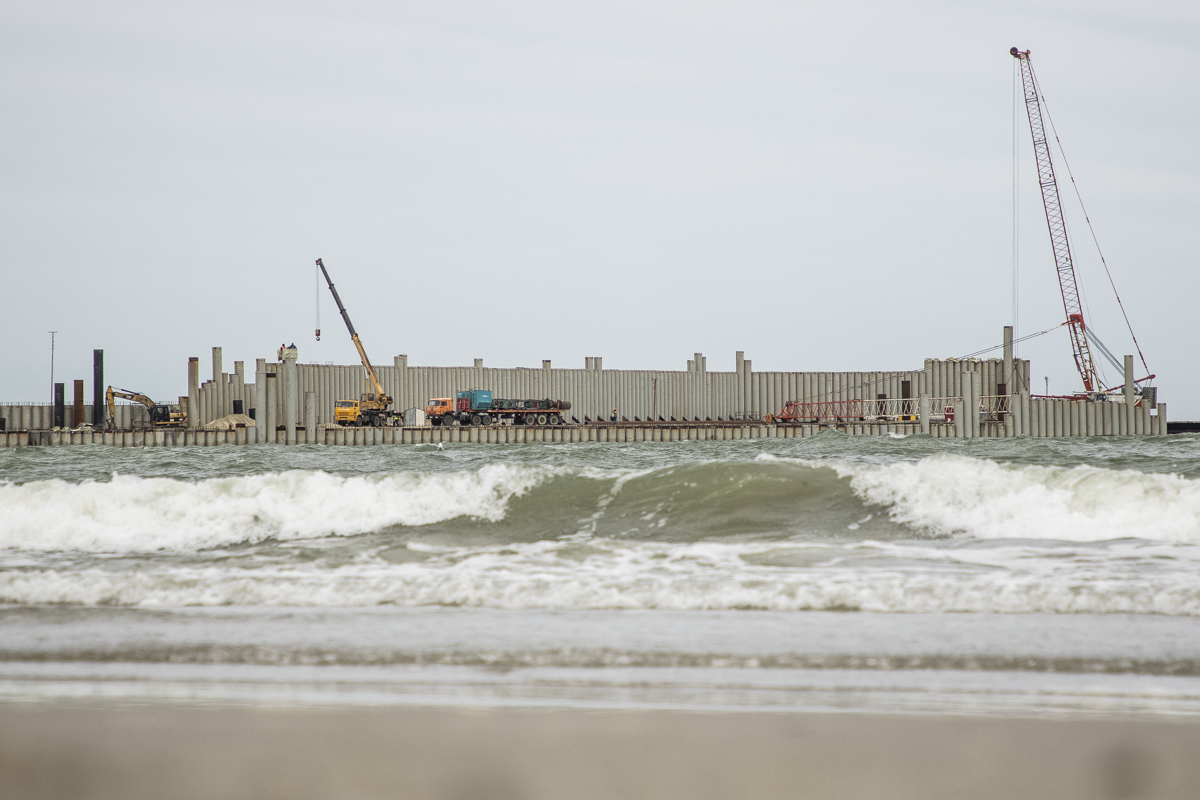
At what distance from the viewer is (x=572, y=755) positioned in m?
3.75

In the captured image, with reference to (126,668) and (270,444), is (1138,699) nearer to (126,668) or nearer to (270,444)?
(126,668)

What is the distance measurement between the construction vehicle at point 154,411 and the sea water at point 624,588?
47693mm

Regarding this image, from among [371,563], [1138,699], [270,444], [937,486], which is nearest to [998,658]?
[1138,699]

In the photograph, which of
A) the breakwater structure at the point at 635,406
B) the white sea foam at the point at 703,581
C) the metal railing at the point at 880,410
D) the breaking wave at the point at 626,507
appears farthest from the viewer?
the metal railing at the point at 880,410

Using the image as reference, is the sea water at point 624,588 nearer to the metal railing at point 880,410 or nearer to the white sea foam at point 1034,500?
the white sea foam at point 1034,500

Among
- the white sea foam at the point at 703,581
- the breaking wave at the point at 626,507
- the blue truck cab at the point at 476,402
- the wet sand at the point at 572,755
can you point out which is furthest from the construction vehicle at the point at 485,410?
the wet sand at the point at 572,755

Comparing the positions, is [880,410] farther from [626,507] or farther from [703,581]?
[703,581]

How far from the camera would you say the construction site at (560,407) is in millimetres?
49688

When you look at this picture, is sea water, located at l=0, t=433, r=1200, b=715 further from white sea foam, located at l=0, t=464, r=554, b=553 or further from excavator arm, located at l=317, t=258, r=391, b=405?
excavator arm, located at l=317, t=258, r=391, b=405

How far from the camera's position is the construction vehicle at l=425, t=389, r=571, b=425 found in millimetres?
52531

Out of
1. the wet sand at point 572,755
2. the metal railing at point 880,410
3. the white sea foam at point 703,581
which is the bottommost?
the white sea foam at point 703,581

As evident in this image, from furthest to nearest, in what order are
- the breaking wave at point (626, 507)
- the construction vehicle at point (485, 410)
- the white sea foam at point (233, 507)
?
1. the construction vehicle at point (485, 410)
2. the white sea foam at point (233, 507)
3. the breaking wave at point (626, 507)

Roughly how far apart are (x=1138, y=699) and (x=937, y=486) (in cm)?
921

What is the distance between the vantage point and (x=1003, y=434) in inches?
2218
